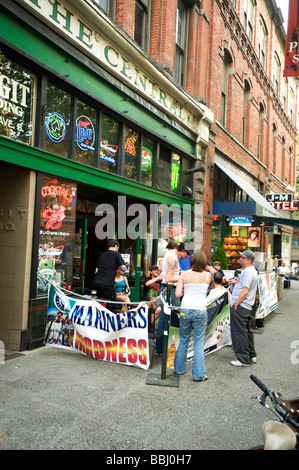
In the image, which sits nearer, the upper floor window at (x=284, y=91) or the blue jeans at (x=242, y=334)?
the blue jeans at (x=242, y=334)

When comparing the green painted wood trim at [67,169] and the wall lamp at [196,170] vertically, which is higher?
the wall lamp at [196,170]

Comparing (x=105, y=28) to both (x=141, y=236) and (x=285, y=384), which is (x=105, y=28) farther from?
(x=285, y=384)

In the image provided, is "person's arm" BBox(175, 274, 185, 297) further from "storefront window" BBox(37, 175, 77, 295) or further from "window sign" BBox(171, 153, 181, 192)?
"window sign" BBox(171, 153, 181, 192)

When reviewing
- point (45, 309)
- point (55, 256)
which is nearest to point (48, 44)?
point (55, 256)

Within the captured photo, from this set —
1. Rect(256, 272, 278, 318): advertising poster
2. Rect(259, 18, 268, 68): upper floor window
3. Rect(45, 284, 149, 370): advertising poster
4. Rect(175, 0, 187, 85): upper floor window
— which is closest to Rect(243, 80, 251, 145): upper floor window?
Rect(259, 18, 268, 68): upper floor window

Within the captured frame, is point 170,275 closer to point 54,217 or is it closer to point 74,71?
point 54,217

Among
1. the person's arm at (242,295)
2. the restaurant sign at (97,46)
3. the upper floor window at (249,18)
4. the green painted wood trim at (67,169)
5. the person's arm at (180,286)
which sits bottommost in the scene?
the person's arm at (242,295)

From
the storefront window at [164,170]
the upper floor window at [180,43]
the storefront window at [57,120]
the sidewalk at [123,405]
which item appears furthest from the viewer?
the upper floor window at [180,43]

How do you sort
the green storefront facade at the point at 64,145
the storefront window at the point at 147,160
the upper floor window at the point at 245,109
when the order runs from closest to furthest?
the green storefront facade at the point at 64,145 → the storefront window at the point at 147,160 → the upper floor window at the point at 245,109

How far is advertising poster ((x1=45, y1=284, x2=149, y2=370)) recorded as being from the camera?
552 cm

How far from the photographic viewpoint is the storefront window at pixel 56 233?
21.8ft

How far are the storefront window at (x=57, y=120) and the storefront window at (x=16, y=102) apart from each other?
0.39 meters

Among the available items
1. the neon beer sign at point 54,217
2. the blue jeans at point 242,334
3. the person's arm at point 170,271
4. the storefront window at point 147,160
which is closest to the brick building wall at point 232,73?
the storefront window at point 147,160

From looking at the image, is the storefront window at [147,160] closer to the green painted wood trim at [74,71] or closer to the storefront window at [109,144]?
the green painted wood trim at [74,71]
